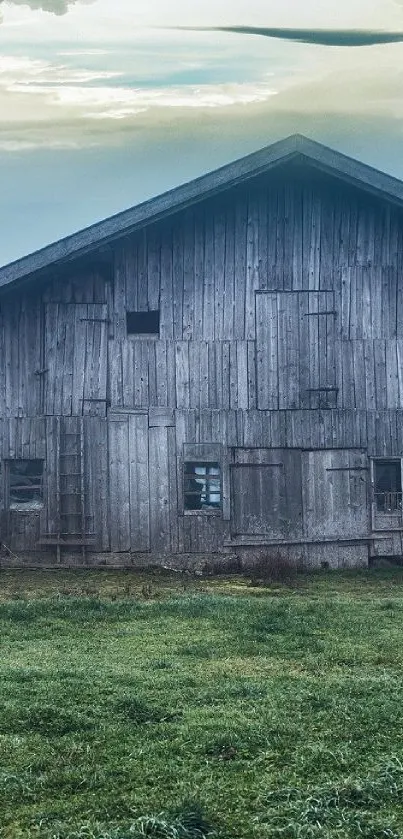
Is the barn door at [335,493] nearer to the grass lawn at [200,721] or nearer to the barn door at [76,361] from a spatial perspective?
the barn door at [76,361]

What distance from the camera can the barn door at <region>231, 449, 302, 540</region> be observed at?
68.1 feet

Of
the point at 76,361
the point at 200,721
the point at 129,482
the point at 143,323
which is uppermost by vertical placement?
the point at 143,323

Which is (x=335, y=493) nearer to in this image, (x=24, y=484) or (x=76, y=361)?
(x=76, y=361)

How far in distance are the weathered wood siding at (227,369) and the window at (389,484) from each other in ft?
1.10

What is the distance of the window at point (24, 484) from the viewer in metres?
21.1

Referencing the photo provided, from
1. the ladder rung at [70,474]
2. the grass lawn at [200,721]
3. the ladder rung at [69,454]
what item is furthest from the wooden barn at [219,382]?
the grass lawn at [200,721]

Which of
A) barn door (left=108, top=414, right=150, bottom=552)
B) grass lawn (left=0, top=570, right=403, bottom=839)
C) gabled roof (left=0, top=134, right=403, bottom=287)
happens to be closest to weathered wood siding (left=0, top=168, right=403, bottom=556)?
barn door (left=108, top=414, right=150, bottom=552)

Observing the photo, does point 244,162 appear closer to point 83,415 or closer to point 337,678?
point 83,415

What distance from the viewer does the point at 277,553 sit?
2075 centimetres

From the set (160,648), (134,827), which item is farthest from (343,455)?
(134,827)

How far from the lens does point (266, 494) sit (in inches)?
820

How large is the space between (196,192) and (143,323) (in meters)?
2.95

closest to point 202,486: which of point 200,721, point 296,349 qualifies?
point 296,349

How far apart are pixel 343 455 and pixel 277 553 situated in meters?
2.45
